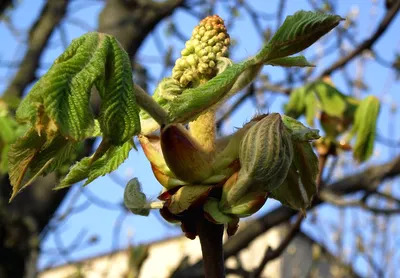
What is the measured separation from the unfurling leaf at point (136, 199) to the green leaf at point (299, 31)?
23cm

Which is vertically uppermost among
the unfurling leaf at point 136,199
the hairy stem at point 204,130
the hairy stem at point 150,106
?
the hairy stem at point 150,106

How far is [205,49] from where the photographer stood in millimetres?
773

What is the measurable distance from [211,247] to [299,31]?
25 cm

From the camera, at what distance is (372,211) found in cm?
236

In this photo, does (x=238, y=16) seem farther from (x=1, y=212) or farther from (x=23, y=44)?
(x=1, y=212)

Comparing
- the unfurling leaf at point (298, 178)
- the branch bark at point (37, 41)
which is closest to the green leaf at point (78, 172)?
the unfurling leaf at point (298, 178)

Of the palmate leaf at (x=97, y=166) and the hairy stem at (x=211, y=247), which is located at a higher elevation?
the palmate leaf at (x=97, y=166)

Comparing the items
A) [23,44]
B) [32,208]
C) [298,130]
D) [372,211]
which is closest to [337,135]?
[372,211]

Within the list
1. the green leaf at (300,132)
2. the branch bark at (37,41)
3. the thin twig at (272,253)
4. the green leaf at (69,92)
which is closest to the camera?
the green leaf at (69,92)

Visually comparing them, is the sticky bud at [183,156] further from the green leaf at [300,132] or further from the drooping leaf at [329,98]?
the drooping leaf at [329,98]

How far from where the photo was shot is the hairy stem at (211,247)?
68 cm

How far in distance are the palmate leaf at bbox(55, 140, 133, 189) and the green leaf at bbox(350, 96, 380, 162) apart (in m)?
0.89

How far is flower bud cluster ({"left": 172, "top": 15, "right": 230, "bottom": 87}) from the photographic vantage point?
30.4 inches

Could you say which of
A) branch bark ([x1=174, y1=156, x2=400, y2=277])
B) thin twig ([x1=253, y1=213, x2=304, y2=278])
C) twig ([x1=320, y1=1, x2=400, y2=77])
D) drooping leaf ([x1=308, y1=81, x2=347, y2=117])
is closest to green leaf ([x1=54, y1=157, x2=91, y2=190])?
thin twig ([x1=253, y1=213, x2=304, y2=278])
